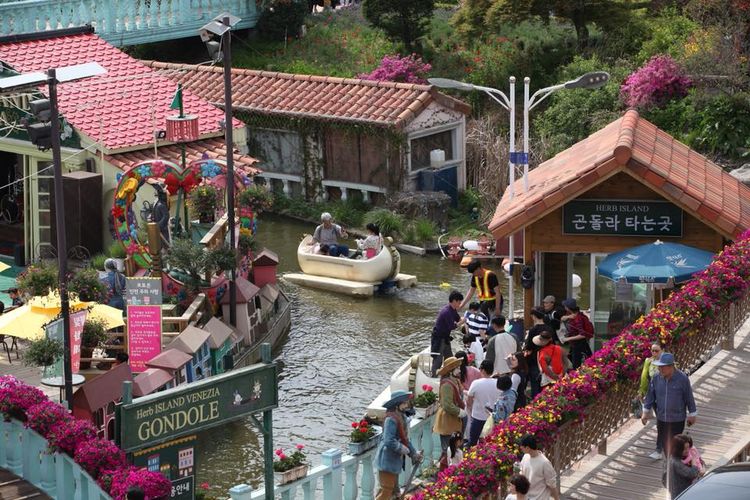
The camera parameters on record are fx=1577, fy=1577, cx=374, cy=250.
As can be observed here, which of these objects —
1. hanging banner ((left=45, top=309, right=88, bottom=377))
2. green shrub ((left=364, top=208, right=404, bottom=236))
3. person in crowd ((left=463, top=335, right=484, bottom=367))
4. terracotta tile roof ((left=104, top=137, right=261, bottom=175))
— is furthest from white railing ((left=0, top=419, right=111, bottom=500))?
green shrub ((left=364, top=208, right=404, bottom=236))

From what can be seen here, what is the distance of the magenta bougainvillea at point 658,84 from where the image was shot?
36.9 m

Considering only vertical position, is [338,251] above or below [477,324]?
below

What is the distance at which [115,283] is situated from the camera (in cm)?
2553

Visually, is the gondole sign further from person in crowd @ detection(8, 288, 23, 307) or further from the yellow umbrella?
person in crowd @ detection(8, 288, 23, 307)

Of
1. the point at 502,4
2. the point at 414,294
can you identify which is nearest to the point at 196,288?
the point at 414,294

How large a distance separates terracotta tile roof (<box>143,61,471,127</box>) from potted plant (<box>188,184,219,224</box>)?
8587mm

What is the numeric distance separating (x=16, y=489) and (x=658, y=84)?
2372cm

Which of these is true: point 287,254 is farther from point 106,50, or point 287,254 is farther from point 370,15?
point 370,15

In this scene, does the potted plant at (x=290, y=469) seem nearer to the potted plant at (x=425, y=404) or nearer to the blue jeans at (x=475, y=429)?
the blue jeans at (x=475, y=429)

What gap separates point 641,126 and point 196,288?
7.56 m

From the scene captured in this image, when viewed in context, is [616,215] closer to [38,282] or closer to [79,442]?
[38,282]

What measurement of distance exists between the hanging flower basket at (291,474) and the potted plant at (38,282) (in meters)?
6.30

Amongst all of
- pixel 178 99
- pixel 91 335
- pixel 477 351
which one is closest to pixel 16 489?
pixel 91 335

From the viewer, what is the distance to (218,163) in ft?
87.5
